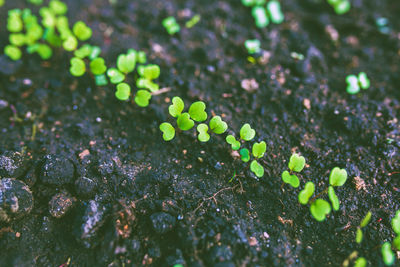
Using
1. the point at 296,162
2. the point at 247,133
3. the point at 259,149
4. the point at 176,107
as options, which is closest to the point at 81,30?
the point at 176,107

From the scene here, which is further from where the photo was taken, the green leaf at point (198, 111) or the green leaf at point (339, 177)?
the green leaf at point (198, 111)

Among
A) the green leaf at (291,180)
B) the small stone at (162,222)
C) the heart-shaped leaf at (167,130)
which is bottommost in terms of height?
the small stone at (162,222)

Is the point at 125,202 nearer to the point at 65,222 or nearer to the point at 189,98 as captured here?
the point at 65,222

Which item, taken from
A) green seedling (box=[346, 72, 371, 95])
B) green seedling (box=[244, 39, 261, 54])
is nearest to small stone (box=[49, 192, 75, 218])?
green seedling (box=[244, 39, 261, 54])

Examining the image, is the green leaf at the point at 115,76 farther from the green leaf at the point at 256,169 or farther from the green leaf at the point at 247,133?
the green leaf at the point at 256,169

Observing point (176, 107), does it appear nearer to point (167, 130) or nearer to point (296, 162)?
point (167, 130)

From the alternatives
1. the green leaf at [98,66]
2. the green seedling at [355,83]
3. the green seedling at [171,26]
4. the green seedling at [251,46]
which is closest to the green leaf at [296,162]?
the green seedling at [355,83]
